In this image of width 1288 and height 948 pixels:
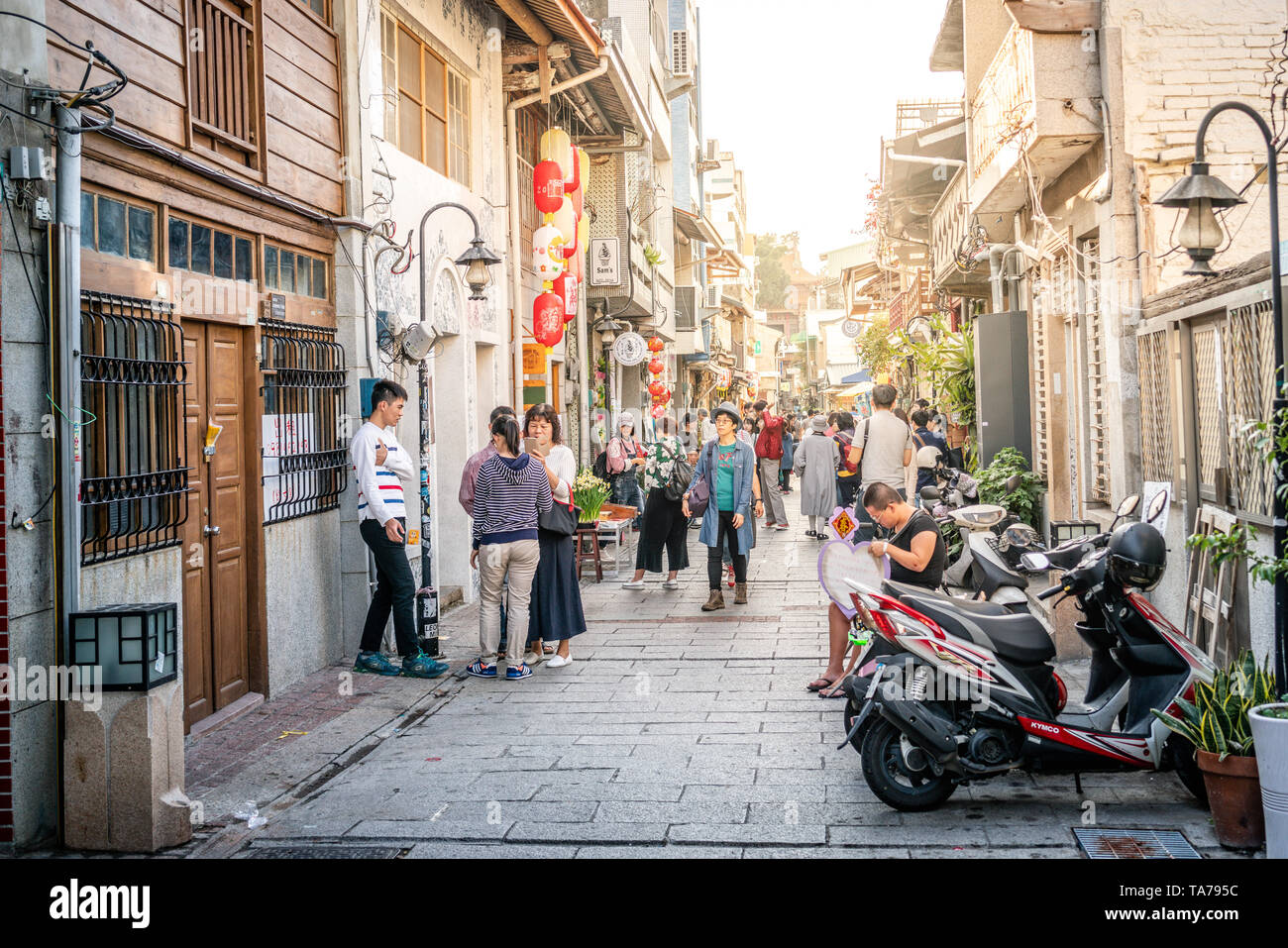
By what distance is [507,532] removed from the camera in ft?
28.9

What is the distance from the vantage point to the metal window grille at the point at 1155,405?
8367mm

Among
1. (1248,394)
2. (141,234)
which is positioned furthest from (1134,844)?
(141,234)

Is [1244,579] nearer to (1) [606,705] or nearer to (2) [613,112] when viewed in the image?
(1) [606,705]

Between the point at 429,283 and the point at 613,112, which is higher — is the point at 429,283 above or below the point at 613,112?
below

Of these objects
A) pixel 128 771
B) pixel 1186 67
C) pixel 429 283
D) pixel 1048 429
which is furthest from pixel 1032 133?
pixel 128 771

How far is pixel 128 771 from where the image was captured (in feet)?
17.7

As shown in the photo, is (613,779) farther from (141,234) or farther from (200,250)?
(200,250)

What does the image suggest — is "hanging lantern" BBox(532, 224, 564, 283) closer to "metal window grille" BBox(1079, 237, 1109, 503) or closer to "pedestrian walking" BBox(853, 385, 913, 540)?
"pedestrian walking" BBox(853, 385, 913, 540)

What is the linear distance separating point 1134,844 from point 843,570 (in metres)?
1.94

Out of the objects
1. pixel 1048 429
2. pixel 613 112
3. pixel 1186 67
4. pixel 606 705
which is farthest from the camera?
pixel 613 112

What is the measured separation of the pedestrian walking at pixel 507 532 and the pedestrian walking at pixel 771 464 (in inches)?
407

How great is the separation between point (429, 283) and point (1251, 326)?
7.58 meters

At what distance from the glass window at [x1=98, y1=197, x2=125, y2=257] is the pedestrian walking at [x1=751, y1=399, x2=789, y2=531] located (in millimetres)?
13270

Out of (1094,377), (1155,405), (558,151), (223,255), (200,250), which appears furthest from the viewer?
(558,151)
